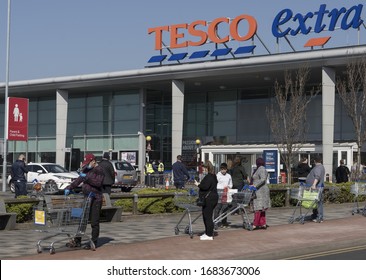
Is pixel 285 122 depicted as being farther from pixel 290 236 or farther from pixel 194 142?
pixel 290 236

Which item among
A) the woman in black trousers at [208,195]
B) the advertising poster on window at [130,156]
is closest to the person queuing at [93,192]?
the woman in black trousers at [208,195]

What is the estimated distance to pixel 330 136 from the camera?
43500 millimetres

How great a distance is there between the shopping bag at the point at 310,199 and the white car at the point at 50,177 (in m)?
15.9

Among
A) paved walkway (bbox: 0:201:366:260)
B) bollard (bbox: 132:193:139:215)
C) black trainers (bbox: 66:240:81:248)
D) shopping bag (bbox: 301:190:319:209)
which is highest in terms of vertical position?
shopping bag (bbox: 301:190:319:209)

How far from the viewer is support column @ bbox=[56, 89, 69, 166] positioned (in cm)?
5659

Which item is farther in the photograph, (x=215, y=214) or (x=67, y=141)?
(x=67, y=141)

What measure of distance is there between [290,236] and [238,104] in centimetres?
3888

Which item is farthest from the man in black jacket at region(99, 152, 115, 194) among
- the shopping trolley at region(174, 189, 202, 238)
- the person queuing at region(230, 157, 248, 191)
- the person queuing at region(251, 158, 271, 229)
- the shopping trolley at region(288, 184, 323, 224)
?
the shopping trolley at region(288, 184, 323, 224)

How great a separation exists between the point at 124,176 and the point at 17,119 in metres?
7.32

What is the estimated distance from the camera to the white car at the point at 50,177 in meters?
33.6

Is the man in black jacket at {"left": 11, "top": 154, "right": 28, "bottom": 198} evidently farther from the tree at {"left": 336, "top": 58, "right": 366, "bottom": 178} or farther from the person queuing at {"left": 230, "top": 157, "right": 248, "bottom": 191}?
the tree at {"left": 336, "top": 58, "right": 366, "bottom": 178}

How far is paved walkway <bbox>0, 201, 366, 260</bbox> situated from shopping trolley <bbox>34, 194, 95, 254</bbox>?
0.30 metres

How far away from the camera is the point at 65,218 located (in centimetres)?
1360
